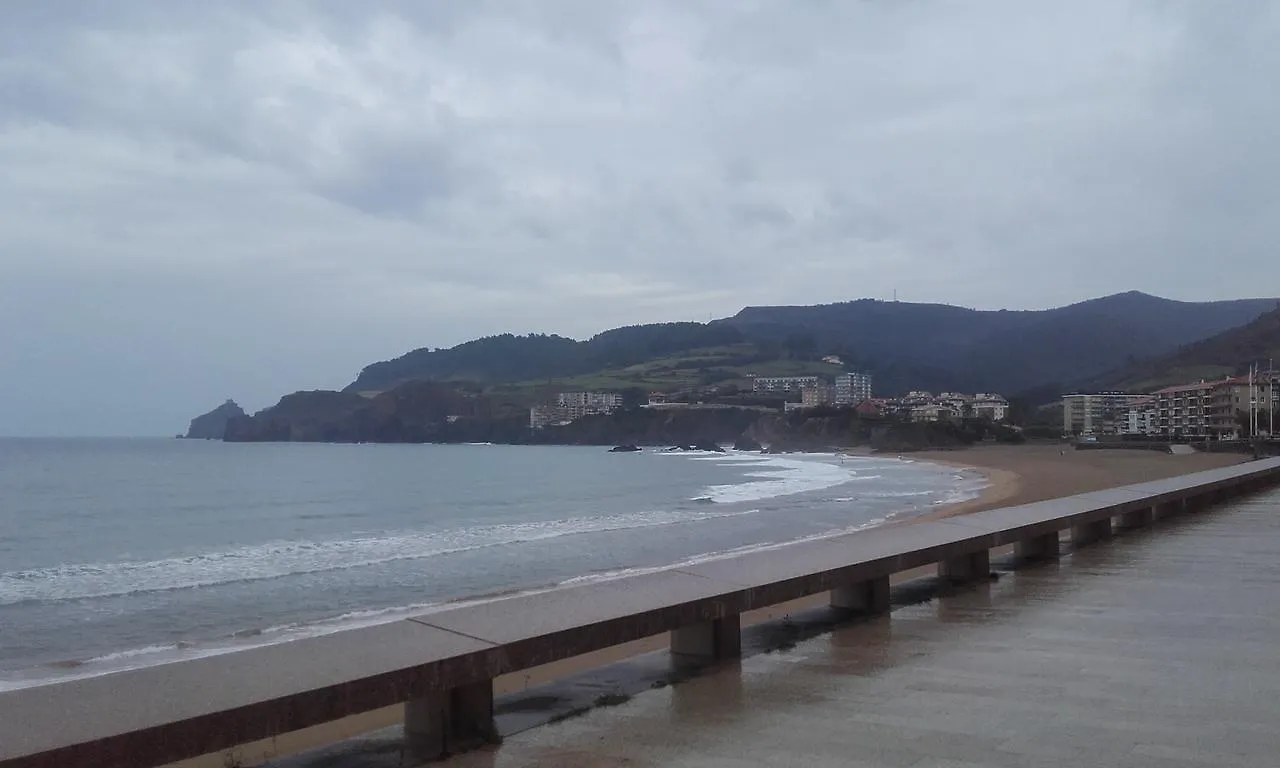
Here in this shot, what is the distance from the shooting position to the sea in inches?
565

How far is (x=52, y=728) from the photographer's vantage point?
9.92 feet

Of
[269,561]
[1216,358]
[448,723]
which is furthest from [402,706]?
[1216,358]

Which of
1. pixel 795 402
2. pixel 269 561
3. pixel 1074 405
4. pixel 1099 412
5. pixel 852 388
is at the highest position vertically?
pixel 852 388

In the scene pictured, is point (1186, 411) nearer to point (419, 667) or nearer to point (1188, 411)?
point (1188, 411)

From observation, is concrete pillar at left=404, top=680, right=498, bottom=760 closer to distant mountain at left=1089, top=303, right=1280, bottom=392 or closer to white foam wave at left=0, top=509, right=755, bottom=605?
white foam wave at left=0, top=509, right=755, bottom=605

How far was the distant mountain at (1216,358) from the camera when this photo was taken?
13650 cm

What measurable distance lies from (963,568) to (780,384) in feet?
542

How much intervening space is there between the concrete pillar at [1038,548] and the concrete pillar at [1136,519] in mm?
3428

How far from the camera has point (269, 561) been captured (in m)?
22.7

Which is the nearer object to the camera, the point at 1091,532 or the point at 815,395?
the point at 1091,532

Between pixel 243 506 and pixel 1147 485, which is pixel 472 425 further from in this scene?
pixel 1147 485

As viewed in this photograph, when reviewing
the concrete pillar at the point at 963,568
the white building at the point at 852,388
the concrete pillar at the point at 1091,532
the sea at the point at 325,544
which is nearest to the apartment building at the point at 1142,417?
the white building at the point at 852,388

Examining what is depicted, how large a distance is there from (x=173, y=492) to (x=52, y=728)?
52.0 m

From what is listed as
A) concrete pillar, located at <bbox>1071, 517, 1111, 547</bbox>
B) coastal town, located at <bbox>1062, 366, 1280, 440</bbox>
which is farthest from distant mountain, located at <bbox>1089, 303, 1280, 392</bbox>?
concrete pillar, located at <bbox>1071, 517, 1111, 547</bbox>
